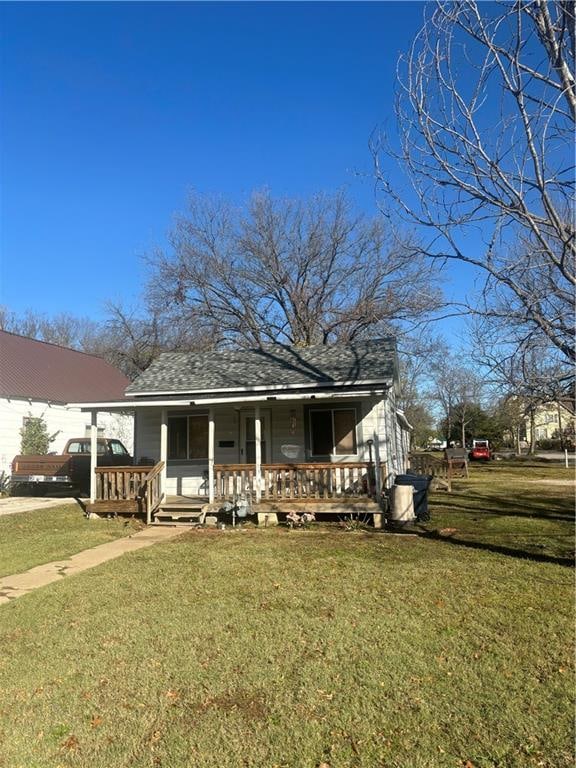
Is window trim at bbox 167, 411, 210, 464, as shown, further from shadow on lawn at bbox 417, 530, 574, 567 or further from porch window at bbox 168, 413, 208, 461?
shadow on lawn at bbox 417, 530, 574, 567

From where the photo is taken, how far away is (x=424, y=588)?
639 centimetres

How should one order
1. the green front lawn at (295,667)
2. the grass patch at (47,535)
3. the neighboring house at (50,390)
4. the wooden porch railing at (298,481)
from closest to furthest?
the green front lawn at (295,667) → the grass patch at (47,535) → the wooden porch railing at (298,481) → the neighboring house at (50,390)

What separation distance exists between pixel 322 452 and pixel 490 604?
7.95m

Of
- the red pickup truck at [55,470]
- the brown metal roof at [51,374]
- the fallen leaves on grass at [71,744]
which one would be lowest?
the fallen leaves on grass at [71,744]

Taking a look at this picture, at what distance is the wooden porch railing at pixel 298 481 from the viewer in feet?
38.6

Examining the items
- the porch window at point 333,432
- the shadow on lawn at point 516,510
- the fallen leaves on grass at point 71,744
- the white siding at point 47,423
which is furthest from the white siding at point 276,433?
the fallen leaves on grass at point 71,744

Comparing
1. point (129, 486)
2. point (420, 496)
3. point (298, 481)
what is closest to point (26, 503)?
point (129, 486)

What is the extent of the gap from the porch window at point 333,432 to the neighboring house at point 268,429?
0.08ft

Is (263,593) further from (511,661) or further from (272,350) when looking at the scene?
(272,350)

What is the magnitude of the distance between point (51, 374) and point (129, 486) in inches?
504

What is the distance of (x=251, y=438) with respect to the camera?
14.1m

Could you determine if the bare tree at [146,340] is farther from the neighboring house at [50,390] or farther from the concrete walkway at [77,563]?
the concrete walkway at [77,563]

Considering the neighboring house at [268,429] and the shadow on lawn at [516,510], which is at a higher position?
the neighboring house at [268,429]

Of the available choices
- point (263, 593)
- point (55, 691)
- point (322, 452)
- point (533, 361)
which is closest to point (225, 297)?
point (322, 452)
